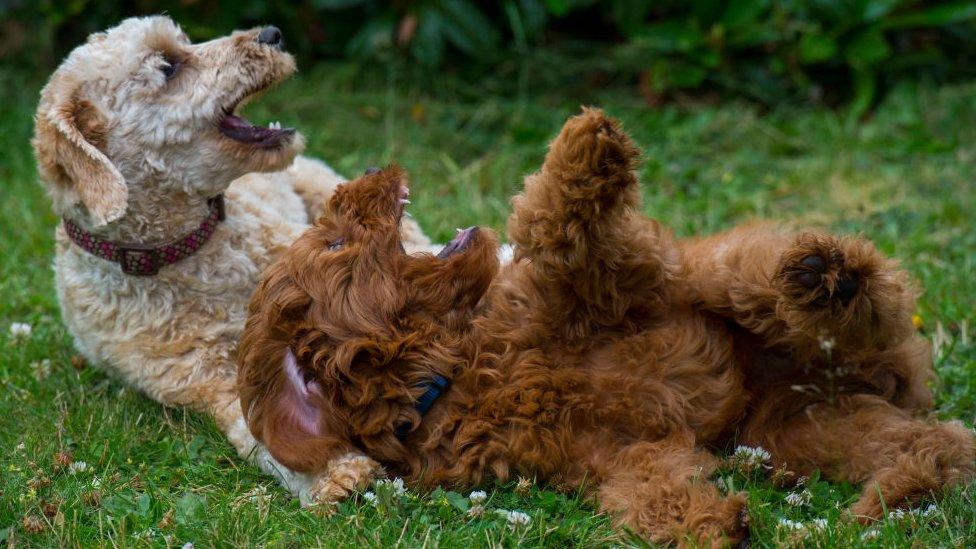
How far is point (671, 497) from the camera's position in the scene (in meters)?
3.29

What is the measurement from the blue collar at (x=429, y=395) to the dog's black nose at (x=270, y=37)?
1935 mm

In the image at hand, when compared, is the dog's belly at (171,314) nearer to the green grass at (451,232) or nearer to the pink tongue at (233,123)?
the green grass at (451,232)

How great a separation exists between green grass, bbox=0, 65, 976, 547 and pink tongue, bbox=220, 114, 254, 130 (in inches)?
46.3

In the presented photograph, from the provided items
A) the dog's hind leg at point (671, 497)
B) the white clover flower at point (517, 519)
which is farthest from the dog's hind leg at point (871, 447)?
the white clover flower at point (517, 519)

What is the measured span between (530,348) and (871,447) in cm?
115

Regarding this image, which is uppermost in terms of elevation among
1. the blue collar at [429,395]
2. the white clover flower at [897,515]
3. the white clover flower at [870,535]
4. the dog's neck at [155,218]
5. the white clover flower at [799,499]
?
the dog's neck at [155,218]

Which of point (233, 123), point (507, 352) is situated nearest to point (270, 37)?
point (233, 123)

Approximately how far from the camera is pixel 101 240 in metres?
4.41

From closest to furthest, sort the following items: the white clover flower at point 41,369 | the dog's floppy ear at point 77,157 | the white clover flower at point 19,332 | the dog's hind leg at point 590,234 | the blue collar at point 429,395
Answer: the dog's hind leg at point 590,234
the blue collar at point 429,395
the dog's floppy ear at point 77,157
the white clover flower at point 41,369
the white clover flower at point 19,332

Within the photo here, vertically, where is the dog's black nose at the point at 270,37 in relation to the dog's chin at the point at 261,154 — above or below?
above

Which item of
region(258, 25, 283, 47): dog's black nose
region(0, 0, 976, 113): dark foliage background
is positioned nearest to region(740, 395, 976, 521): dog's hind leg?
region(258, 25, 283, 47): dog's black nose

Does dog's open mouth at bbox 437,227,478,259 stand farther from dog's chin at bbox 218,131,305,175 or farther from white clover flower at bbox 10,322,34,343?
white clover flower at bbox 10,322,34,343

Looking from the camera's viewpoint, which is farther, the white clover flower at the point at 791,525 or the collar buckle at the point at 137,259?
the collar buckle at the point at 137,259

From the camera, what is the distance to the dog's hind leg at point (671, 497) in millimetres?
3156
